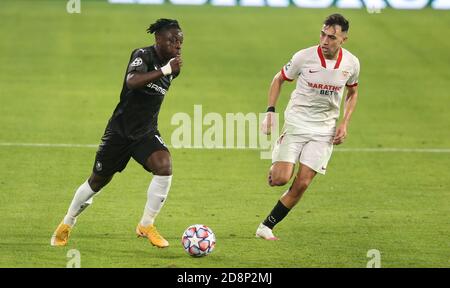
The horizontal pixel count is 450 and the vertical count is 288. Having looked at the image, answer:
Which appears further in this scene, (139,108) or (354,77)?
(354,77)

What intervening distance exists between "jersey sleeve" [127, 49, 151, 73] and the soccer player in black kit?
0.02 m

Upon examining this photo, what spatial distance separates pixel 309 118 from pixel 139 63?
2211 millimetres

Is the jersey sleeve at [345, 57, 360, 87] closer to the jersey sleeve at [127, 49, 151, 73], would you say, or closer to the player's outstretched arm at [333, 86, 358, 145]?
the player's outstretched arm at [333, 86, 358, 145]

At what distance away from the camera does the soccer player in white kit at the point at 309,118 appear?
1222 cm

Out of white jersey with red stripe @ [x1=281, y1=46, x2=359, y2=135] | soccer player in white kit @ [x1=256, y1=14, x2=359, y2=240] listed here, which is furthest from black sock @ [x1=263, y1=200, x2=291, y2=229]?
white jersey with red stripe @ [x1=281, y1=46, x2=359, y2=135]

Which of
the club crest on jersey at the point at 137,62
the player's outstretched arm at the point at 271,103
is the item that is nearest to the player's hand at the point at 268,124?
the player's outstretched arm at the point at 271,103

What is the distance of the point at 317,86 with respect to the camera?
483 inches

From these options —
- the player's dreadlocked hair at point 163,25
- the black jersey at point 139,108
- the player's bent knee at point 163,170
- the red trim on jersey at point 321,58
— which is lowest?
the player's bent knee at point 163,170

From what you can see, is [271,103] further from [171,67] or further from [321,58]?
[171,67]

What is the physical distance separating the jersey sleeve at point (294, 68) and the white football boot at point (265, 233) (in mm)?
1750

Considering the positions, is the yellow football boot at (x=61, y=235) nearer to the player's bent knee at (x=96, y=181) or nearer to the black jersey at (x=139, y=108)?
the player's bent knee at (x=96, y=181)

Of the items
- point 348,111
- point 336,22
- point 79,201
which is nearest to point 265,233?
point 348,111

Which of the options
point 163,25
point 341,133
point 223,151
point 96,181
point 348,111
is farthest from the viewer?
point 223,151

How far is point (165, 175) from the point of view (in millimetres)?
11719
